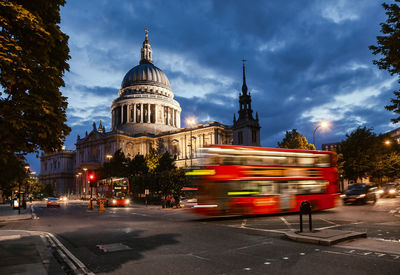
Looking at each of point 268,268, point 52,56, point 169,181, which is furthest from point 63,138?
point 169,181

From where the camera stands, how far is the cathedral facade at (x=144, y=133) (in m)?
93.6

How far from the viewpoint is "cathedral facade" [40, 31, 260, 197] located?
307 feet

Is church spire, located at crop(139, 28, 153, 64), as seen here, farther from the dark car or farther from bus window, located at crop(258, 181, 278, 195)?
bus window, located at crop(258, 181, 278, 195)

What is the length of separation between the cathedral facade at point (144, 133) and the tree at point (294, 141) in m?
25.1

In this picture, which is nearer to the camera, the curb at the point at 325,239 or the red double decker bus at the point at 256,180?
the curb at the point at 325,239

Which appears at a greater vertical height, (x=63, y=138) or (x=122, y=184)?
(x=63, y=138)

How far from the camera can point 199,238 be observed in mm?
11133

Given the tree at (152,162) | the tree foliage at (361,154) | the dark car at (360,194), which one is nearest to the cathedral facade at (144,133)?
the tree at (152,162)

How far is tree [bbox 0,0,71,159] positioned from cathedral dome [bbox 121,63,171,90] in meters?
114

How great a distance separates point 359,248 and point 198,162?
406 inches

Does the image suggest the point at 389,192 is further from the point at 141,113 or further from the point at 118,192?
the point at 141,113

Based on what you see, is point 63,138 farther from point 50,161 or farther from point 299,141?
point 50,161

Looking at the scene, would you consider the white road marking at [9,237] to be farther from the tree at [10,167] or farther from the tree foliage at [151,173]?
the tree foliage at [151,173]

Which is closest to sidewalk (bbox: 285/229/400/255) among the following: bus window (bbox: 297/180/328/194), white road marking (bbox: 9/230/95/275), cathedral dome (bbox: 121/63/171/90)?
white road marking (bbox: 9/230/95/275)
